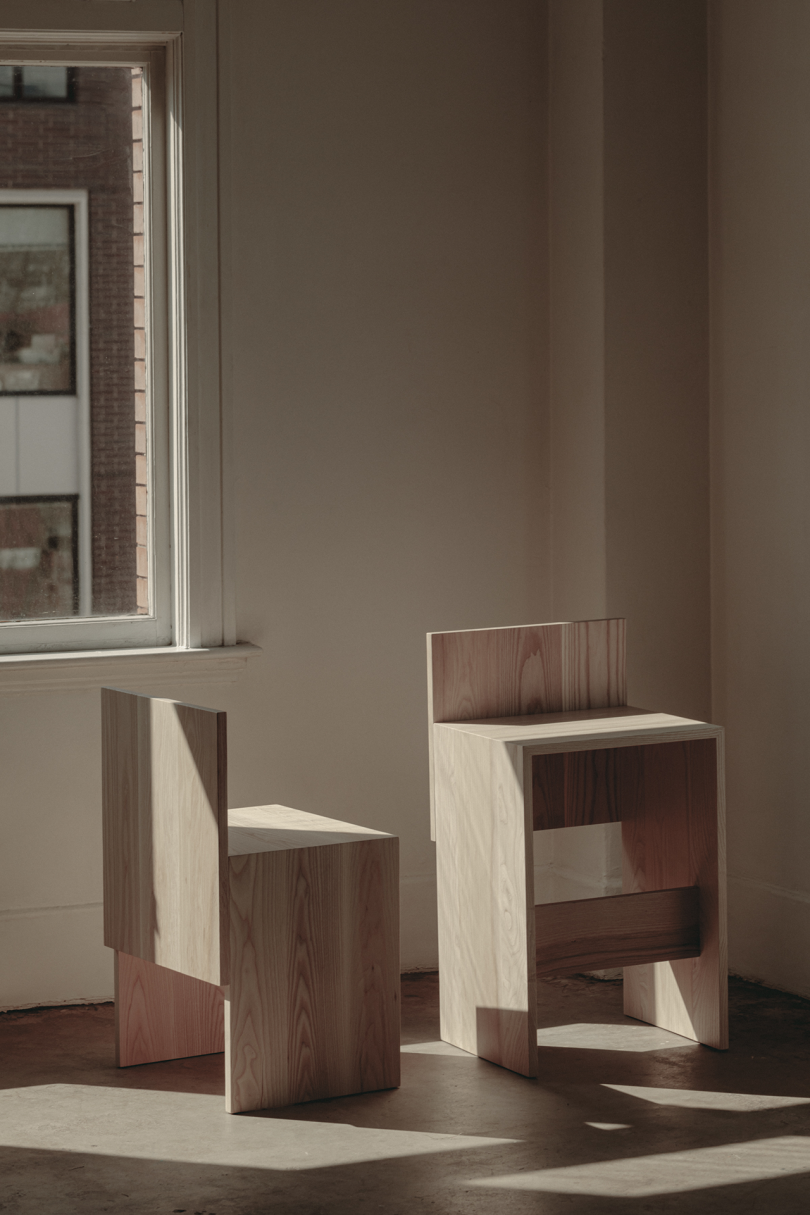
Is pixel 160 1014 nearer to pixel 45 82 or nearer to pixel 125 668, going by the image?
pixel 125 668

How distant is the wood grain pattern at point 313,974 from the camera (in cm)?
267

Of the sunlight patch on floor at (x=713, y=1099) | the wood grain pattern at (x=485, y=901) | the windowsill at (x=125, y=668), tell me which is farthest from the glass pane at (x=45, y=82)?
the sunlight patch on floor at (x=713, y=1099)

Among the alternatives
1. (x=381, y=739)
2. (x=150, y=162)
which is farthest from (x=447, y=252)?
(x=381, y=739)

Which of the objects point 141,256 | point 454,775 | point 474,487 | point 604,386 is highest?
point 141,256

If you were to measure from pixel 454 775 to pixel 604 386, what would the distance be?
1.11 metres

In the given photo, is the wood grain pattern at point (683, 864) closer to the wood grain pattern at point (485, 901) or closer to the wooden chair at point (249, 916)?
the wood grain pattern at point (485, 901)

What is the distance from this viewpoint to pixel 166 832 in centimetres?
275

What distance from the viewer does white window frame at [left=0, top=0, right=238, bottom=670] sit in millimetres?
3355

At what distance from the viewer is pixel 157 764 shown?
277 centimetres

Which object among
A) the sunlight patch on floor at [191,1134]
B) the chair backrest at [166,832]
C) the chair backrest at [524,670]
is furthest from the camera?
the chair backrest at [524,670]

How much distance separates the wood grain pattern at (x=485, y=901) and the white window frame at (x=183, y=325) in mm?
742

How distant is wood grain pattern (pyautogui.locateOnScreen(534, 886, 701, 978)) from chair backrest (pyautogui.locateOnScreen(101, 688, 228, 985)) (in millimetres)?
745

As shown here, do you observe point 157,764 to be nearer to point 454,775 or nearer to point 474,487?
point 454,775

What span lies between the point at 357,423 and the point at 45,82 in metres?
1.12
